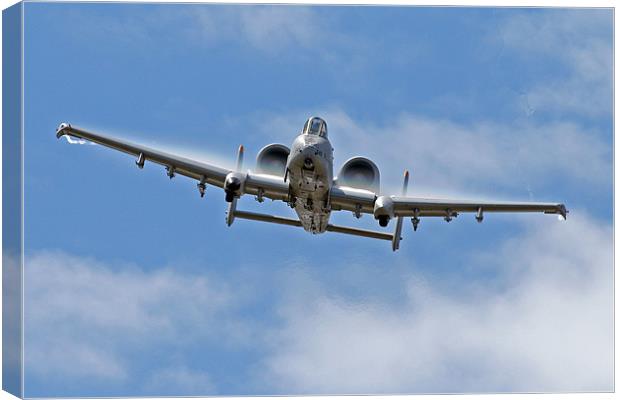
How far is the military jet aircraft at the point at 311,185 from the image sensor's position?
31.2 meters

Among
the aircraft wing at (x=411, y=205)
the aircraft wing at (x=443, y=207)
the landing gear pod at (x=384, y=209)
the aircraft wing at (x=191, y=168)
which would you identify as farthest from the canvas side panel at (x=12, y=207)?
the aircraft wing at (x=443, y=207)

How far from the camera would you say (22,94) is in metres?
27.1

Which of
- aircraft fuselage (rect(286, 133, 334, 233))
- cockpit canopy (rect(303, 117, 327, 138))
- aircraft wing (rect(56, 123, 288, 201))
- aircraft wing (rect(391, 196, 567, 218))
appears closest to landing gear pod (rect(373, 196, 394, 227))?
aircraft wing (rect(391, 196, 567, 218))

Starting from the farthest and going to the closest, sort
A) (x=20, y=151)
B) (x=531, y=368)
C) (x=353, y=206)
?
(x=353, y=206)
(x=531, y=368)
(x=20, y=151)

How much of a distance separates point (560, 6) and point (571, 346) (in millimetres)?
8340

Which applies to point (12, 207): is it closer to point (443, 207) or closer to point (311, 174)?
point (311, 174)

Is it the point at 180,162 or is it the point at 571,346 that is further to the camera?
the point at 180,162

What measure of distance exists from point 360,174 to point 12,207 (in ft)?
35.6

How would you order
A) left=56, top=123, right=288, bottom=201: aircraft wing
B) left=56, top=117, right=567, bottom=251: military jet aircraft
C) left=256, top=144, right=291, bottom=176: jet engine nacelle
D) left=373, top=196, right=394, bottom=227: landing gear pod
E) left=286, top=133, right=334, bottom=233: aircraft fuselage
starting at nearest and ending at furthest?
left=286, top=133, right=334, bottom=233: aircraft fuselage → left=56, top=117, right=567, bottom=251: military jet aircraft → left=373, top=196, right=394, bottom=227: landing gear pod → left=56, top=123, right=288, bottom=201: aircraft wing → left=256, top=144, right=291, bottom=176: jet engine nacelle

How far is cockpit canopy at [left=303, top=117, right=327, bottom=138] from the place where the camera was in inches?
1256

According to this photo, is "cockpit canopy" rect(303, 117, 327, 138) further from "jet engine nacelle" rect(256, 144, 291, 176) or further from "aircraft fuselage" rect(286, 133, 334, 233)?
"jet engine nacelle" rect(256, 144, 291, 176)

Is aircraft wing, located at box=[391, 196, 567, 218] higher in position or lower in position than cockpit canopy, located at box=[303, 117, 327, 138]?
lower

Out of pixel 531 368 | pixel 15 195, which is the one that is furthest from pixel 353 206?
pixel 15 195

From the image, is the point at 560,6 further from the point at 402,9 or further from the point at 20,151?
the point at 20,151
